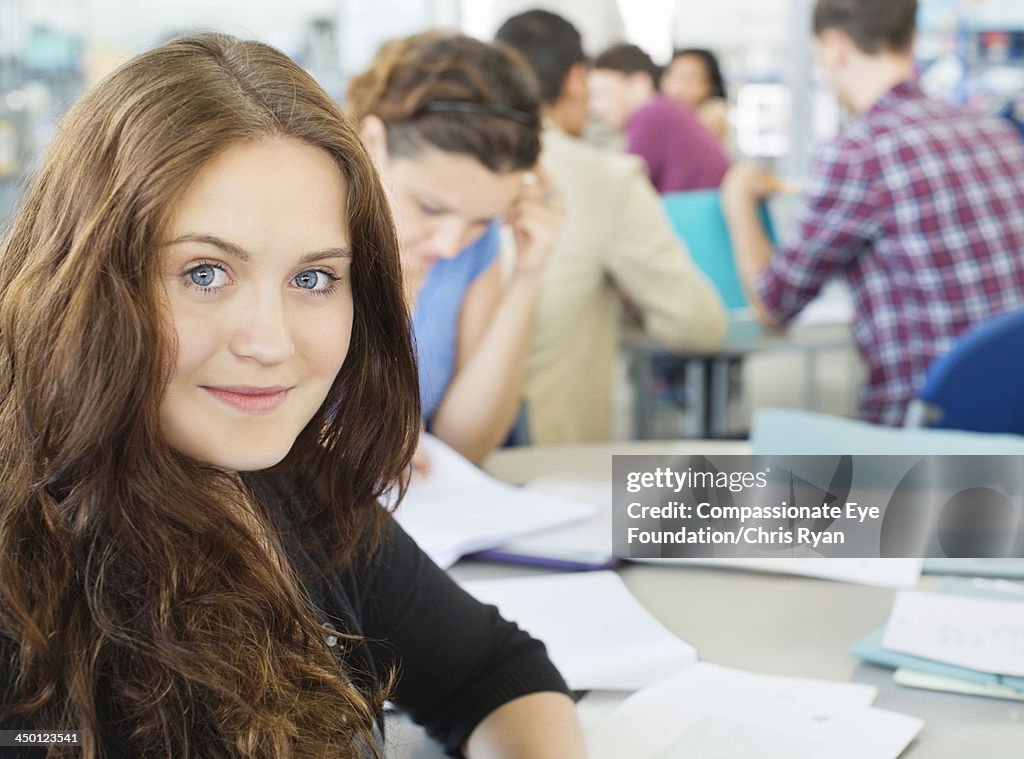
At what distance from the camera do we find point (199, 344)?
29.7 inches

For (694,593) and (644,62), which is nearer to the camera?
(694,593)

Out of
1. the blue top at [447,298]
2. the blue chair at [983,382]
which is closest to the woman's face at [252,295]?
the blue top at [447,298]

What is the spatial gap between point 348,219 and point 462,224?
0.91 m

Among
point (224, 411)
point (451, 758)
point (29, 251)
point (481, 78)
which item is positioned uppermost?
point (481, 78)

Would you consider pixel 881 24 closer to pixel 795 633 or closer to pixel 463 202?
pixel 463 202

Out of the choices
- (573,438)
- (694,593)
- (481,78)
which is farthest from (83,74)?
(694,593)

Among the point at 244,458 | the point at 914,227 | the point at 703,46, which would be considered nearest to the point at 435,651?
the point at 244,458

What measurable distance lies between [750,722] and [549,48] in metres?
1.88

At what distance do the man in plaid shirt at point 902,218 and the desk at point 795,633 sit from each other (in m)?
Answer: 1.29

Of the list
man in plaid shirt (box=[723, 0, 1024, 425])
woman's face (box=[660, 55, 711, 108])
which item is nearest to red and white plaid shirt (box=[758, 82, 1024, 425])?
man in plaid shirt (box=[723, 0, 1024, 425])

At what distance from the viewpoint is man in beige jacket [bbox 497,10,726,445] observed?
7.84 feet

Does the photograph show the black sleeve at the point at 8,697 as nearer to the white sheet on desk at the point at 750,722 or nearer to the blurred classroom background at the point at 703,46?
the white sheet on desk at the point at 750,722

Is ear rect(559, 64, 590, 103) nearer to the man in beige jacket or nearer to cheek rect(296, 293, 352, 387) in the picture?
the man in beige jacket

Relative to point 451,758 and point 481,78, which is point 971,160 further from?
point 451,758
